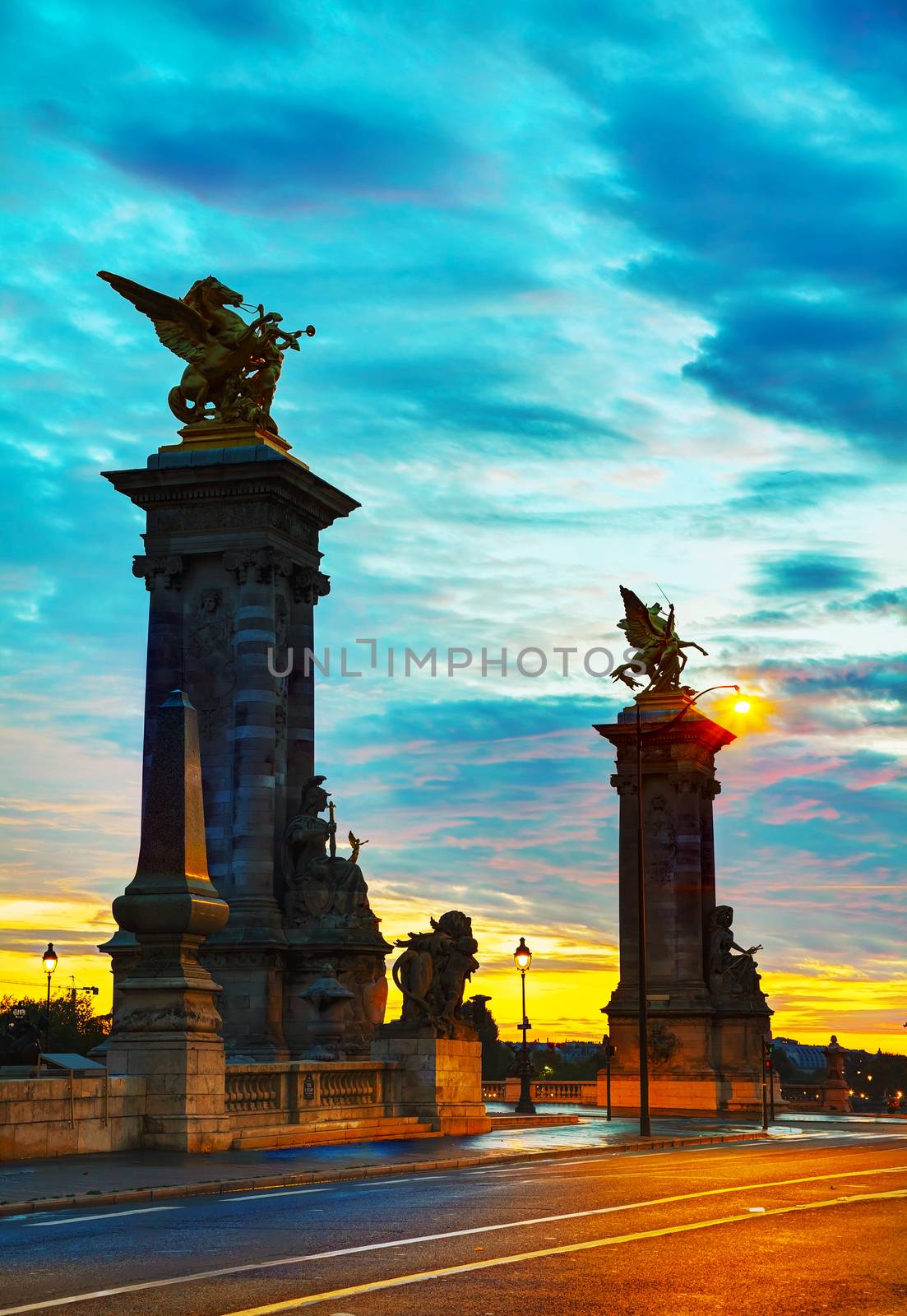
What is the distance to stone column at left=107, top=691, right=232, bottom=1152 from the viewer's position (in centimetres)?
2752

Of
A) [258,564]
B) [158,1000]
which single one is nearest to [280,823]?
[258,564]

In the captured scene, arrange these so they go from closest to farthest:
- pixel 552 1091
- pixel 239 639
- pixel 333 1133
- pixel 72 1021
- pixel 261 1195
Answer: pixel 261 1195, pixel 333 1133, pixel 239 639, pixel 552 1091, pixel 72 1021

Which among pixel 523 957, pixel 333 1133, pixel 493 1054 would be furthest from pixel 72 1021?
pixel 333 1133

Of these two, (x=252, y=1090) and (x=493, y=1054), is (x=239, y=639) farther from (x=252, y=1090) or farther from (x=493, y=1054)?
(x=493, y=1054)

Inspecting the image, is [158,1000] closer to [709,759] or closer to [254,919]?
[254,919]

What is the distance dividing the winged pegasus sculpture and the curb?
2293 centimetres

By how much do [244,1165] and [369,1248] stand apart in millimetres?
9707

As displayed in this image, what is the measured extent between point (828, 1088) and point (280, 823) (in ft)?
111

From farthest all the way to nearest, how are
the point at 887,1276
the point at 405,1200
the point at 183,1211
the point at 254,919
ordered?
1. the point at 254,919
2. the point at 405,1200
3. the point at 183,1211
4. the point at 887,1276

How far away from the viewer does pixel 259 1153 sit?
2780 centimetres

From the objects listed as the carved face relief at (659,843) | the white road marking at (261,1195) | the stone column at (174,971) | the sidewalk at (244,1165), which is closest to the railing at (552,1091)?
the carved face relief at (659,843)

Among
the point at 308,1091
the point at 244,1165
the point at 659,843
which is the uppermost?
the point at 659,843

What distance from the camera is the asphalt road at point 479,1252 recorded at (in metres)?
12.9

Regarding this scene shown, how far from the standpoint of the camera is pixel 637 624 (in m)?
71.6
